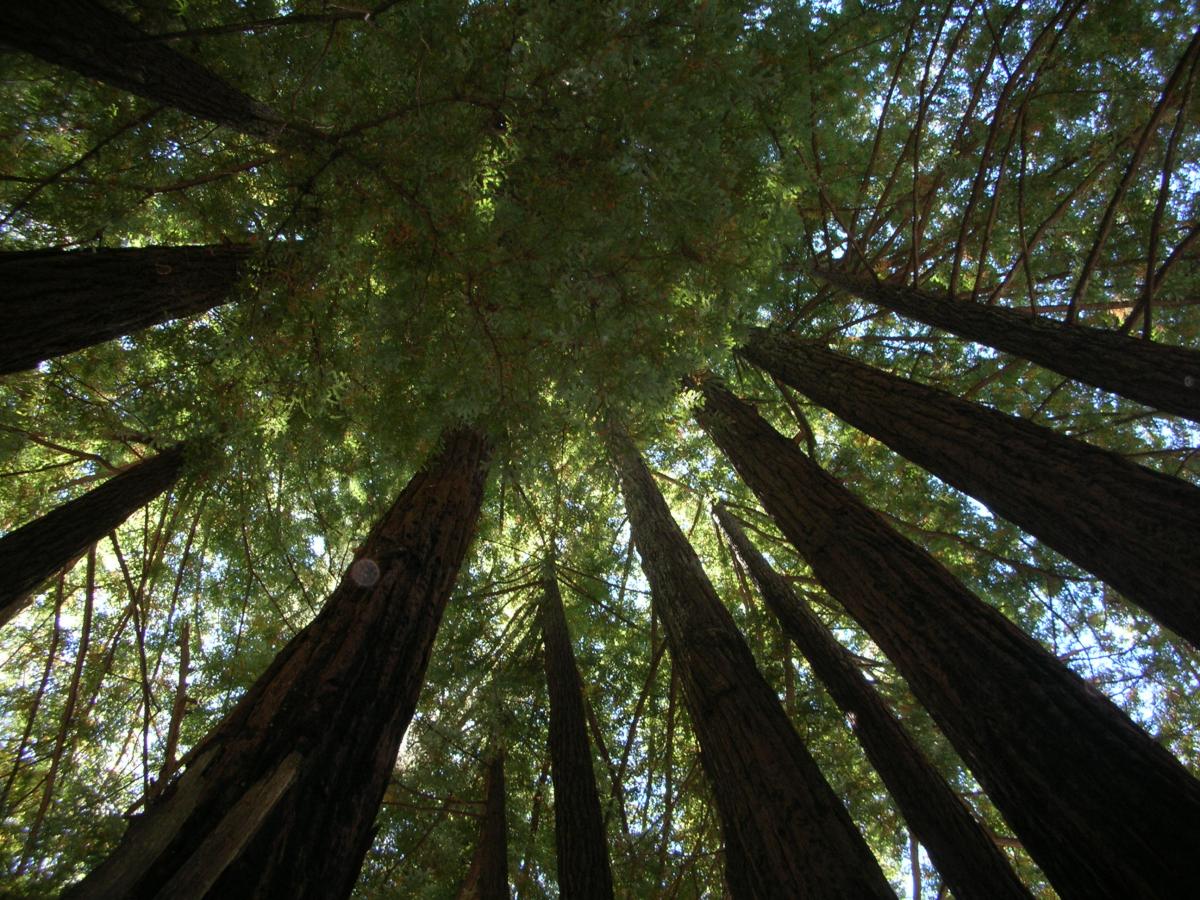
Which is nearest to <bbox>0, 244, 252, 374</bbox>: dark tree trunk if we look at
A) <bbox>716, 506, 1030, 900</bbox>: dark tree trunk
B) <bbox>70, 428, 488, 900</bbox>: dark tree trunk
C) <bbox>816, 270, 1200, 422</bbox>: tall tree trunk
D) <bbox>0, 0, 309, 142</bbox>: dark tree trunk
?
<bbox>0, 0, 309, 142</bbox>: dark tree trunk


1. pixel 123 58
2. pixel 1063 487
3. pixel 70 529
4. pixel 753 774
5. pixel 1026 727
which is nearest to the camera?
pixel 1026 727

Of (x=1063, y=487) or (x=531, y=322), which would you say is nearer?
(x=1063, y=487)

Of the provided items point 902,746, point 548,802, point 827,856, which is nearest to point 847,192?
point 902,746

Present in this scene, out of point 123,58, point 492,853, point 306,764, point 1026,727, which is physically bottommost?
point 1026,727

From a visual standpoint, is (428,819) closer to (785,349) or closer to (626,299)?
(626,299)

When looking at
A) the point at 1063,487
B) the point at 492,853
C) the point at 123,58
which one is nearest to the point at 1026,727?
the point at 1063,487

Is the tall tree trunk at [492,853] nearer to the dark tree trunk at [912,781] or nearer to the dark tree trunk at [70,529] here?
the dark tree trunk at [912,781]

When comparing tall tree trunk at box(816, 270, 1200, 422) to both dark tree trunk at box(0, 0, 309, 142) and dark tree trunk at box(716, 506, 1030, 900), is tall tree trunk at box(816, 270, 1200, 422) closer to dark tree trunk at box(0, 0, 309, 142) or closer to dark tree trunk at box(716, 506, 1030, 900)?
dark tree trunk at box(716, 506, 1030, 900)

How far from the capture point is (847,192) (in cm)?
521

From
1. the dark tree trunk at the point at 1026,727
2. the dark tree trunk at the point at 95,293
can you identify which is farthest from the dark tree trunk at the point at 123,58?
the dark tree trunk at the point at 1026,727

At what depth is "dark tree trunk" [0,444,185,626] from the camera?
13.1 ft

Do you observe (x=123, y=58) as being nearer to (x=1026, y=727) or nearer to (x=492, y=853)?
(x=1026, y=727)

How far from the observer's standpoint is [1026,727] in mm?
2625

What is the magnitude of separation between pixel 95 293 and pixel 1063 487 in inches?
198
